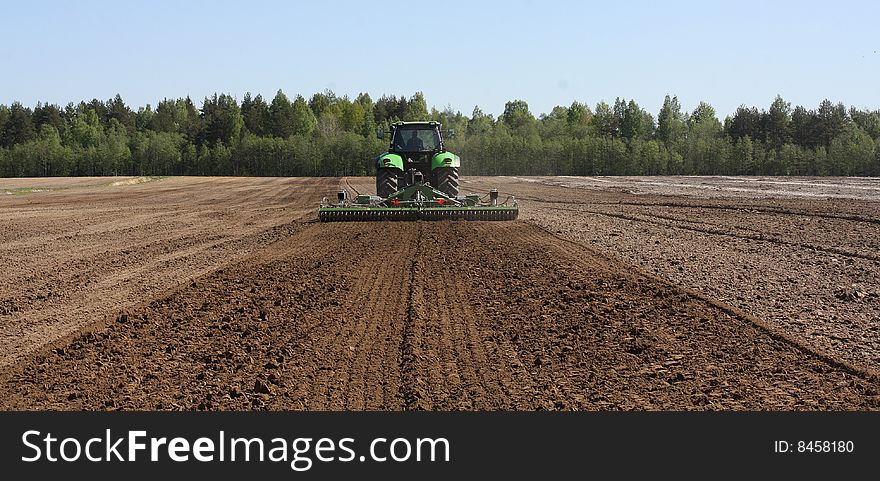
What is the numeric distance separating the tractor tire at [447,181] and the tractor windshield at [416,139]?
1.20 metres

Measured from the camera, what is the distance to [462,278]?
12.0 metres

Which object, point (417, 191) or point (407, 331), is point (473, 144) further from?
point (407, 331)

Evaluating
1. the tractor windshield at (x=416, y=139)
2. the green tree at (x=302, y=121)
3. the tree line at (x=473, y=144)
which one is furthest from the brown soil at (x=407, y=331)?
the green tree at (x=302, y=121)

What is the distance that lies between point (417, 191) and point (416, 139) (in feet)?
9.59

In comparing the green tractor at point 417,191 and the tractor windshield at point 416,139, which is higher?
the tractor windshield at point 416,139

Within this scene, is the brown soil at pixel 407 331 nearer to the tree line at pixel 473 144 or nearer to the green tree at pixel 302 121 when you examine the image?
the tree line at pixel 473 144

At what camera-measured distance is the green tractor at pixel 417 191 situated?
21.4m

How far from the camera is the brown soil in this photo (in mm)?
6426

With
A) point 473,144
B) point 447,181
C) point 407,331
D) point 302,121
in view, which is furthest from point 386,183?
point 302,121

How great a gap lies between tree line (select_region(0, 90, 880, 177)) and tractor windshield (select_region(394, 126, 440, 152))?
7820cm

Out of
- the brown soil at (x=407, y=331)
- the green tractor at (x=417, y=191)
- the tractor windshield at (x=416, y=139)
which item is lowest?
the brown soil at (x=407, y=331)

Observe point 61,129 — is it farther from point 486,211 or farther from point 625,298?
point 625,298

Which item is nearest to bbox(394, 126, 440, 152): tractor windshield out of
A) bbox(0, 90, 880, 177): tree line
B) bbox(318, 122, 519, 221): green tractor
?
bbox(318, 122, 519, 221): green tractor

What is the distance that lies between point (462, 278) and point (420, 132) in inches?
496
